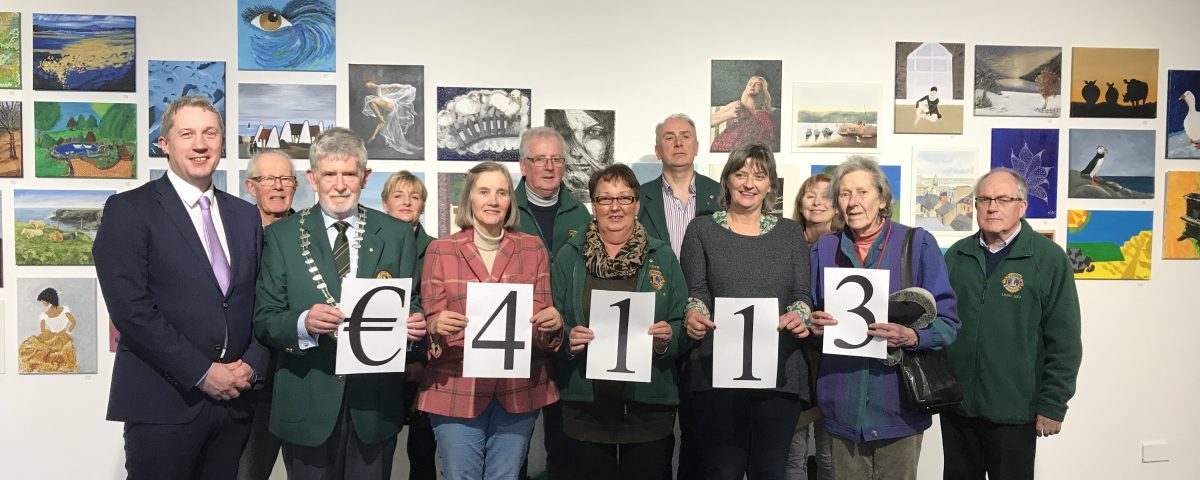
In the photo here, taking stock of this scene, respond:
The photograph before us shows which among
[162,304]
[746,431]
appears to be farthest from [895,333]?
[162,304]

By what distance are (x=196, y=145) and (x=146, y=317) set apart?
1.99 feet

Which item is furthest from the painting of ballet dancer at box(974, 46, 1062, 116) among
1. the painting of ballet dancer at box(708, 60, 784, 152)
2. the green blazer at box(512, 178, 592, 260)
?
the green blazer at box(512, 178, 592, 260)

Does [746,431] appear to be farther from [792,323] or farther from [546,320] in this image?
[546,320]

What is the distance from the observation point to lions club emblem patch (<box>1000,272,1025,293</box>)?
126 inches

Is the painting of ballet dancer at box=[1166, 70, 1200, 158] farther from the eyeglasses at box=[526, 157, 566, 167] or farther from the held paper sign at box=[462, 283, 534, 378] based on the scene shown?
the held paper sign at box=[462, 283, 534, 378]

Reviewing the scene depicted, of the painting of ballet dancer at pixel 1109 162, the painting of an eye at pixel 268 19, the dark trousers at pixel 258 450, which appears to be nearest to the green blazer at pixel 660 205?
the dark trousers at pixel 258 450

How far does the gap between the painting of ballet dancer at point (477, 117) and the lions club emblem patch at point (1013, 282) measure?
8.58ft

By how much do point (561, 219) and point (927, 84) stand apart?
8.22 ft

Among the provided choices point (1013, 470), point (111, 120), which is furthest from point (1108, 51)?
point (111, 120)

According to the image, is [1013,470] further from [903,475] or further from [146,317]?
[146,317]

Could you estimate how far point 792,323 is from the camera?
9.47 feet

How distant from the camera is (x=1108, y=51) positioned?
4.67 meters

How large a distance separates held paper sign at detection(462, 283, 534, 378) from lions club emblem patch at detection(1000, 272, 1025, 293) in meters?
2.02

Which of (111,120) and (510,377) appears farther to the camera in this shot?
(111,120)
